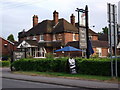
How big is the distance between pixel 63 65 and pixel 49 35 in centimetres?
3305

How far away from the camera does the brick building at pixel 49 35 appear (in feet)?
A: 166

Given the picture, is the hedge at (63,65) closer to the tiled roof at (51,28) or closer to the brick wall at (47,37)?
the tiled roof at (51,28)

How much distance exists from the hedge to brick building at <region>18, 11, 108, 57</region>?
2411 cm

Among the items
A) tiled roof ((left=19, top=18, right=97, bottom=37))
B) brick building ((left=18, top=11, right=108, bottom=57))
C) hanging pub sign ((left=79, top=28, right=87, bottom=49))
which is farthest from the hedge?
tiled roof ((left=19, top=18, right=97, bottom=37))

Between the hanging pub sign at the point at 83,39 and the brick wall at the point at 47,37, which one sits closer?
the hanging pub sign at the point at 83,39

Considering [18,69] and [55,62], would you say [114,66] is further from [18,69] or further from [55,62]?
[18,69]

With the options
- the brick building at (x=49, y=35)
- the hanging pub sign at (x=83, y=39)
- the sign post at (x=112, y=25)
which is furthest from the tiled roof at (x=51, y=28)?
the sign post at (x=112, y=25)

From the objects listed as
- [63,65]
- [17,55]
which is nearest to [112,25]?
[63,65]

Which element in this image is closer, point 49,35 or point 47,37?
point 47,37

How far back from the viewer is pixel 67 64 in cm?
2069

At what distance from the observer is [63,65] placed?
69.8 ft

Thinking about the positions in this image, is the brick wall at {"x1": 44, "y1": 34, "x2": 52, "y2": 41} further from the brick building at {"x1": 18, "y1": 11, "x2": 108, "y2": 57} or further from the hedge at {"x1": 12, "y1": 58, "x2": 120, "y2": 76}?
the hedge at {"x1": 12, "y1": 58, "x2": 120, "y2": 76}

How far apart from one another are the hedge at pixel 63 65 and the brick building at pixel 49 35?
24.1 meters

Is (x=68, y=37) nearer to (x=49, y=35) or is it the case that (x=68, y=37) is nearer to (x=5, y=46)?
(x=49, y=35)
